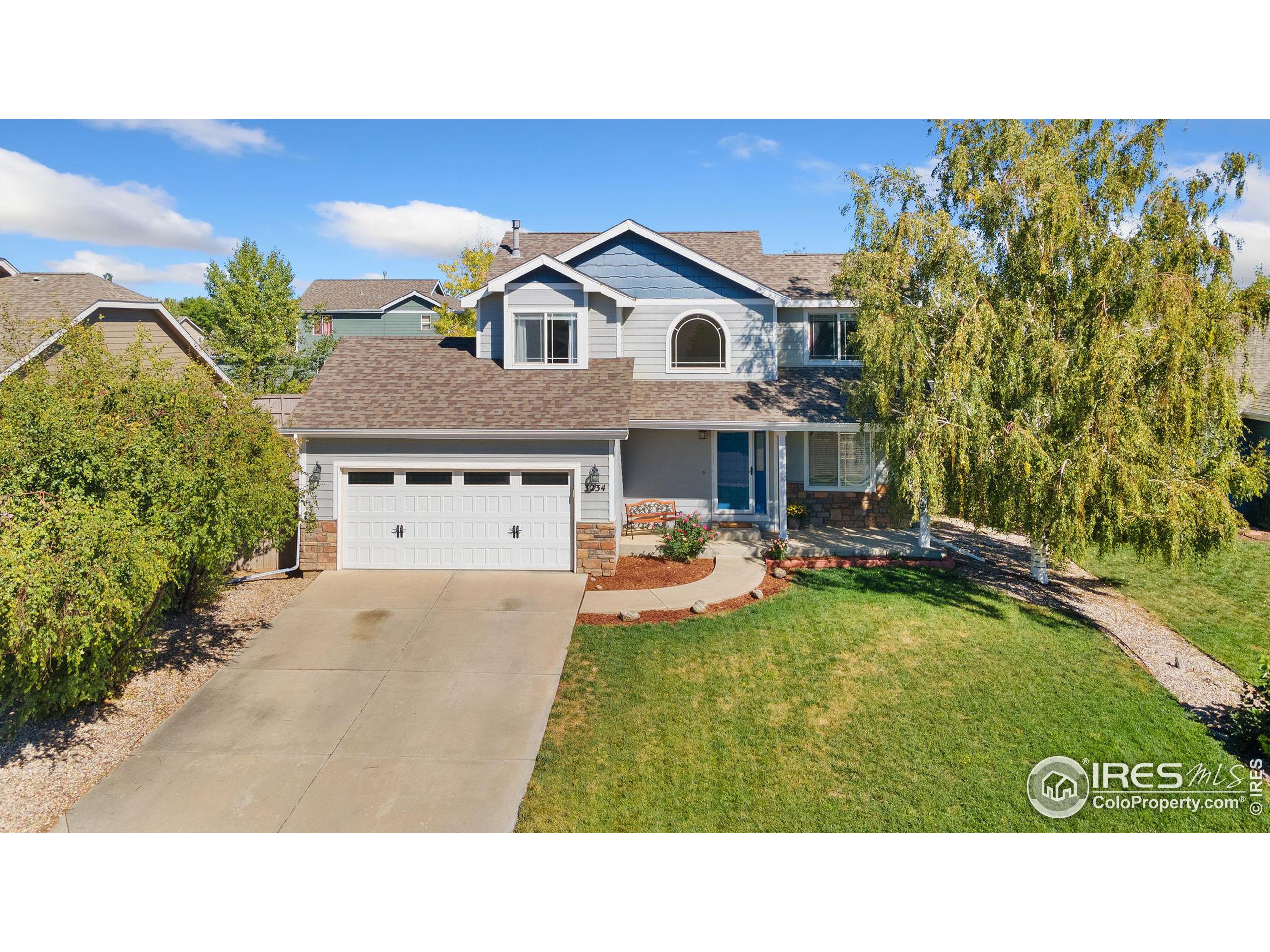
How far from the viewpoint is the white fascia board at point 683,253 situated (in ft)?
49.9

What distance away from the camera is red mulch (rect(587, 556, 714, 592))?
12.0 m

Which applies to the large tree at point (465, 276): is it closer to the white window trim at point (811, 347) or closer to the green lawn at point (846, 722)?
the white window trim at point (811, 347)

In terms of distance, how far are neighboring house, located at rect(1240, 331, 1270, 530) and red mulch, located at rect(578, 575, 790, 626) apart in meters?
13.2

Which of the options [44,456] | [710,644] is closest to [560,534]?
[710,644]

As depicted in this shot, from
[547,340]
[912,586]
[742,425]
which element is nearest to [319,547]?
[547,340]

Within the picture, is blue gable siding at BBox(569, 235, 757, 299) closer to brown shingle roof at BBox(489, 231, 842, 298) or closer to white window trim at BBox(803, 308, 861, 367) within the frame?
brown shingle roof at BBox(489, 231, 842, 298)

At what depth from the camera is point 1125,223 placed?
35.3 ft

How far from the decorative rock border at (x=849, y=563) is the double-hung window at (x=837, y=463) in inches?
115

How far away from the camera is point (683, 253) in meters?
15.3

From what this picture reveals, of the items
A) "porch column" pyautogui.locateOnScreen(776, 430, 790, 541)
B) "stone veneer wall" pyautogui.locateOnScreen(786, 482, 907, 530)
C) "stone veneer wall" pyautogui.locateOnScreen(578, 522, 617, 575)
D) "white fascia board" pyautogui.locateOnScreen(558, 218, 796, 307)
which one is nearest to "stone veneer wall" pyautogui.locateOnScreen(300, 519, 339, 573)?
"stone veneer wall" pyautogui.locateOnScreen(578, 522, 617, 575)

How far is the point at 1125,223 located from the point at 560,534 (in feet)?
35.0

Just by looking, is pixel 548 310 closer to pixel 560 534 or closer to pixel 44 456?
pixel 560 534

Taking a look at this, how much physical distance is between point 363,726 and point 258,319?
23.0m

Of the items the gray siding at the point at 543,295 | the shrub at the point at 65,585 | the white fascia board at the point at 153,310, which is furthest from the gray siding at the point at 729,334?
the shrub at the point at 65,585
